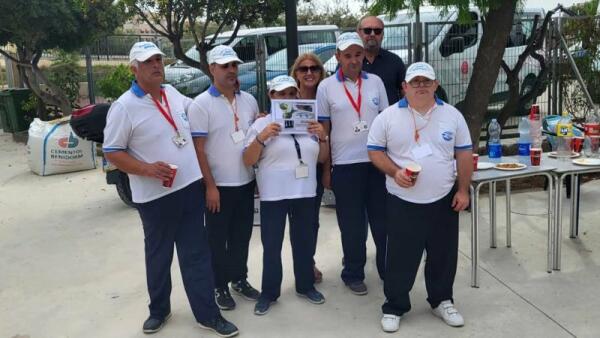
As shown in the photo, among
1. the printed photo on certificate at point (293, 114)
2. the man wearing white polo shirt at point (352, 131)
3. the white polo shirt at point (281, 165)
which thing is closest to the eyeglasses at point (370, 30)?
the man wearing white polo shirt at point (352, 131)

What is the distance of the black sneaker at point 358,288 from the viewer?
4.14 m

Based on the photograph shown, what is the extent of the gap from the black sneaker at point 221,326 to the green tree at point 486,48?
294cm

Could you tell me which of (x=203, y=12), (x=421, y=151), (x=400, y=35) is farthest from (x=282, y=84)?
(x=400, y=35)

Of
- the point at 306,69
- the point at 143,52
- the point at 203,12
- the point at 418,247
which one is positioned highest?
the point at 203,12

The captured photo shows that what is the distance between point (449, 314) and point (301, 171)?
49.4 inches

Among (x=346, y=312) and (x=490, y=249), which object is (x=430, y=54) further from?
(x=346, y=312)

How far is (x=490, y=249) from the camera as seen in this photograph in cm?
499

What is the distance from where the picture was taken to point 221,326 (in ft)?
11.8

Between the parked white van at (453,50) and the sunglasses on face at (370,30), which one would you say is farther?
the parked white van at (453,50)

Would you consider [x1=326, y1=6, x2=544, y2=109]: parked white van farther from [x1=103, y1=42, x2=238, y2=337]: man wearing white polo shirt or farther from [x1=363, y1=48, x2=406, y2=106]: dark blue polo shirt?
[x1=103, y1=42, x2=238, y2=337]: man wearing white polo shirt

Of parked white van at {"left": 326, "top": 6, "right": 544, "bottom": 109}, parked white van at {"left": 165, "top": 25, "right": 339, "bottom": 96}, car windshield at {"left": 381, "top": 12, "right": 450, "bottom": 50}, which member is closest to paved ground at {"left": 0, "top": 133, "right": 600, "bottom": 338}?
parked white van at {"left": 326, "top": 6, "right": 544, "bottom": 109}

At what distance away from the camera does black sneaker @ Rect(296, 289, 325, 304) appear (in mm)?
4023

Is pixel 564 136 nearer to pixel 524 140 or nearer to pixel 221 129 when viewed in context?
pixel 524 140

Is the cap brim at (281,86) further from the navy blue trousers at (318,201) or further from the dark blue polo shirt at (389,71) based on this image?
the dark blue polo shirt at (389,71)
